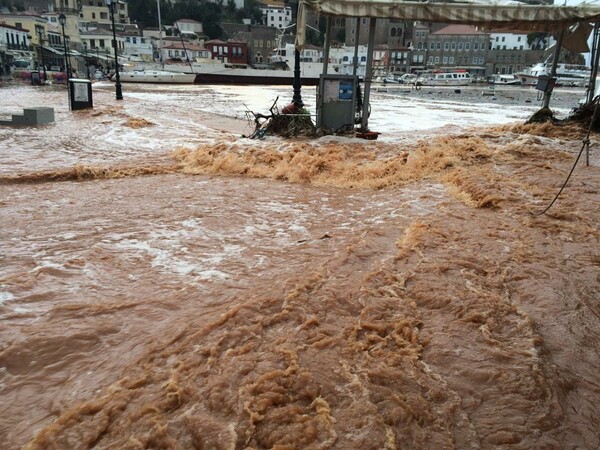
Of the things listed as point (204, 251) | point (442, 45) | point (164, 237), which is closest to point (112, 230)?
point (164, 237)

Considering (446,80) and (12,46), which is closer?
(12,46)

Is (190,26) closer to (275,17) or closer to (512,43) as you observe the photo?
(275,17)

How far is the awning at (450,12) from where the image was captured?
43.7 feet

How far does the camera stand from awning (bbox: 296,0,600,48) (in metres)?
13.3

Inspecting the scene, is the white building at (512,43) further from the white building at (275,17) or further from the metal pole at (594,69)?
the metal pole at (594,69)

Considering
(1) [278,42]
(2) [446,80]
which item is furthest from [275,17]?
(2) [446,80]

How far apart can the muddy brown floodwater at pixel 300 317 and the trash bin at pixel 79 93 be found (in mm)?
14460

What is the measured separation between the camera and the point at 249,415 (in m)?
3.18

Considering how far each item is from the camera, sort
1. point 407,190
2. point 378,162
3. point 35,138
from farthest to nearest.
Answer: point 35,138, point 378,162, point 407,190

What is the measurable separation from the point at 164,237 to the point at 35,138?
36.3 ft

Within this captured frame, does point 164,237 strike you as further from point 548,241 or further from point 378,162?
point 378,162

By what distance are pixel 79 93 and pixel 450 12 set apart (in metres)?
17.3

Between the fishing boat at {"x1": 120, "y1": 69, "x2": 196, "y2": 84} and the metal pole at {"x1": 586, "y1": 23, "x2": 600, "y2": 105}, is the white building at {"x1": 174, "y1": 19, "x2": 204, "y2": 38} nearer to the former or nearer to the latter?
the fishing boat at {"x1": 120, "y1": 69, "x2": 196, "y2": 84}

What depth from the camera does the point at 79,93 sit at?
22.5 metres
